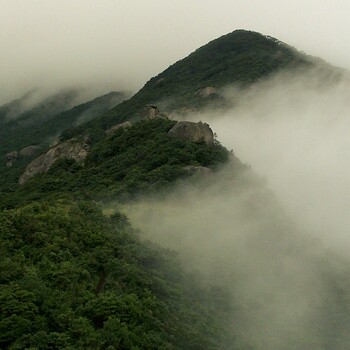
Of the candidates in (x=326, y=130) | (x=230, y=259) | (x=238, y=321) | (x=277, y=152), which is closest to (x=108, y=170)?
(x=230, y=259)

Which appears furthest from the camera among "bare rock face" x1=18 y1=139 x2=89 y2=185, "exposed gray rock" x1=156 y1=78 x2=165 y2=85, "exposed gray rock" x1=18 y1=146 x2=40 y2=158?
"exposed gray rock" x1=156 y1=78 x2=165 y2=85

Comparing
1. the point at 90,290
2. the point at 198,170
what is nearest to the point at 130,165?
the point at 198,170

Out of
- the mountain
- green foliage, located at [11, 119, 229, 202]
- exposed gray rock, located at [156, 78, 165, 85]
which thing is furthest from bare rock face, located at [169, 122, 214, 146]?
exposed gray rock, located at [156, 78, 165, 85]

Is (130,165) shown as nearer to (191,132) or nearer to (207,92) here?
(191,132)

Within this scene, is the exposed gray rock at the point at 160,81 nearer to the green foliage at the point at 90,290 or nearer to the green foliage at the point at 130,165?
the green foliage at the point at 130,165

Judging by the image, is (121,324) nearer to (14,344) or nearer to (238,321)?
(14,344)

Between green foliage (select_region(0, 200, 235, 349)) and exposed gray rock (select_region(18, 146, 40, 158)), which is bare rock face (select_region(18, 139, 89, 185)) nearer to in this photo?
exposed gray rock (select_region(18, 146, 40, 158))
